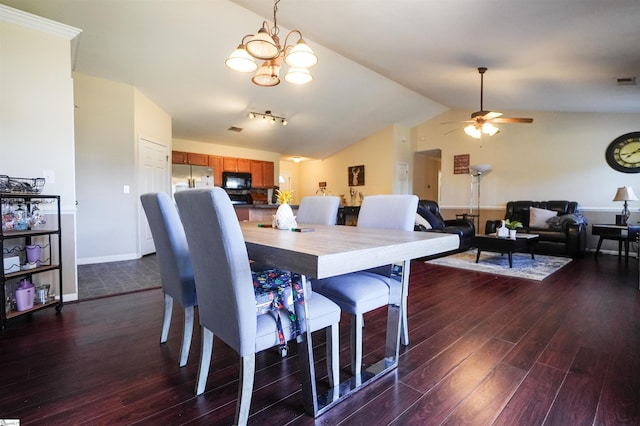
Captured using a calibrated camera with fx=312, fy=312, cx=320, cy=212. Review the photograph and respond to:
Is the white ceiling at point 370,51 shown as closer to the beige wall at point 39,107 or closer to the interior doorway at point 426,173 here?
Answer: the beige wall at point 39,107

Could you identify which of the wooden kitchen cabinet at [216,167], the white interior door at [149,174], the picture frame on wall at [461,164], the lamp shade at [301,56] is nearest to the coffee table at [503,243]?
the picture frame on wall at [461,164]

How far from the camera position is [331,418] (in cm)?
135

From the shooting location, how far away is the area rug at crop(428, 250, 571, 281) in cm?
397

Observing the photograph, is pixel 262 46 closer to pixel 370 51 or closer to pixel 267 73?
pixel 267 73

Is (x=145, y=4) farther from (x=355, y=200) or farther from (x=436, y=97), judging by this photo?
(x=355, y=200)

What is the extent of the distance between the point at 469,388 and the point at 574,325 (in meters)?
1.40

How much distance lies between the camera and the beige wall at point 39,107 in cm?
251

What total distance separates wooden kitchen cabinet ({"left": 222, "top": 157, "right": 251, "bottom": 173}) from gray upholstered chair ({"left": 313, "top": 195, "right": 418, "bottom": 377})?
20.0 feet

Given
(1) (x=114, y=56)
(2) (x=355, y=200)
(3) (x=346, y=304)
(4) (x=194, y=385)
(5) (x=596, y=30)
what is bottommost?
(4) (x=194, y=385)

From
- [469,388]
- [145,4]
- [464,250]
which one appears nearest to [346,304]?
[469,388]

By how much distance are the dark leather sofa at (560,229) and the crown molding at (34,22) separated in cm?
652

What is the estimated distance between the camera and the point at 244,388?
1216 millimetres

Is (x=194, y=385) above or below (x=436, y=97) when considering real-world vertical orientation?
below

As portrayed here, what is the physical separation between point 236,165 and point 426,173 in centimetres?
541
